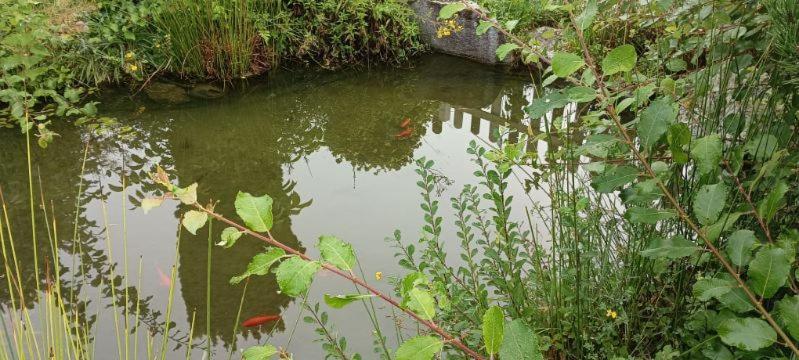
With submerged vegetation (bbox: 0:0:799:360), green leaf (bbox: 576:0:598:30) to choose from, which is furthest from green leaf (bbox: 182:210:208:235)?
green leaf (bbox: 576:0:598:30)

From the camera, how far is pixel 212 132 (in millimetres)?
4152

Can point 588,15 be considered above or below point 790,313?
above

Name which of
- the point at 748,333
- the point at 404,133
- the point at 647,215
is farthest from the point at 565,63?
the point at 404,133

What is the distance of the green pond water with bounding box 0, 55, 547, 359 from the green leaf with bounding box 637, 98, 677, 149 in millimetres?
1128

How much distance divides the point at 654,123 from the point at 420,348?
564mm

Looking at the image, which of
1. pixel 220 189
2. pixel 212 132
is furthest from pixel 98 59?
pixel 220 189

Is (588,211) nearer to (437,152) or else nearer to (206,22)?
(437,152)

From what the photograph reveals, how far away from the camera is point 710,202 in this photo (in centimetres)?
106

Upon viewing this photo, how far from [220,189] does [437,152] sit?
1.31m

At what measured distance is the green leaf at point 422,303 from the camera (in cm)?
94

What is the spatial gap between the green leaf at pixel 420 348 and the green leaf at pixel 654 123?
51 cm

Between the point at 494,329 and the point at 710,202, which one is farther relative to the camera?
the point at 710,202

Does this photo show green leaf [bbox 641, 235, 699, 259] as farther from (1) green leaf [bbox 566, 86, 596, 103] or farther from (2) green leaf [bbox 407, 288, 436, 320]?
(2) green leaf [bbox 407, 288, 436, 320]

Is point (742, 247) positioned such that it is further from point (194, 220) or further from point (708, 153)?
point (194, 220)
